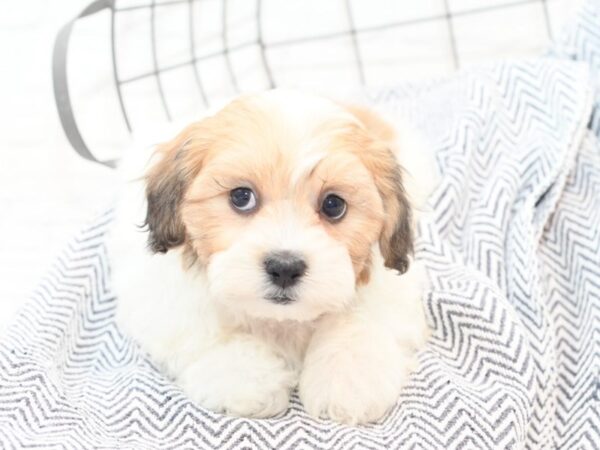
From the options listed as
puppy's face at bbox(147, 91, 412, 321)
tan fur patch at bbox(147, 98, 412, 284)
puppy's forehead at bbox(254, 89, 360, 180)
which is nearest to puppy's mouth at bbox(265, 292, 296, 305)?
puppy's face at bbox(147, 91, 412, 321)

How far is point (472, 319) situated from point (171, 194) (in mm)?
1040

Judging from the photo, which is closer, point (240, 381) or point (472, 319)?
point (240, 381)

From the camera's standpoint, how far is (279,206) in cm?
240

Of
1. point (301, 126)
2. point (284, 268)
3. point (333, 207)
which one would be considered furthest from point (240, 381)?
point (301, 126)

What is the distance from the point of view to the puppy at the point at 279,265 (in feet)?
7.68

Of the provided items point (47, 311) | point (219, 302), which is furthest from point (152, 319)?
point (47, 311)

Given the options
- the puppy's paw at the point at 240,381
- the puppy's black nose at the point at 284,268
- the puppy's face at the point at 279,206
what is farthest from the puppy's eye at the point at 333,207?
the puppy's paw at the point at 240,381

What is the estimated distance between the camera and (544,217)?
131 inches

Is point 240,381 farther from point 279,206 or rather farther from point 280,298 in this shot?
point 279,206

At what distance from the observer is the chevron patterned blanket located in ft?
8.18

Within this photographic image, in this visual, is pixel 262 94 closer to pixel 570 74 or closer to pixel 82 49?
pixel 570 74

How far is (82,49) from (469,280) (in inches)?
97.1

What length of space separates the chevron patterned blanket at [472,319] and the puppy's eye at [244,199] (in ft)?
1.90

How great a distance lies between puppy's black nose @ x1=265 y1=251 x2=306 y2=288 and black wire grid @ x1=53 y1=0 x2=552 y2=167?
168 cm
